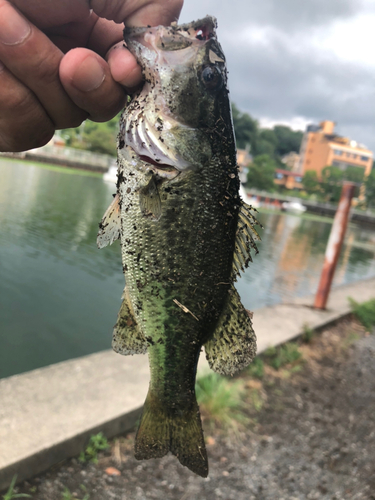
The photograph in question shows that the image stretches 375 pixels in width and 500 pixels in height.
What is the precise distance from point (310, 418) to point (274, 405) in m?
0.46

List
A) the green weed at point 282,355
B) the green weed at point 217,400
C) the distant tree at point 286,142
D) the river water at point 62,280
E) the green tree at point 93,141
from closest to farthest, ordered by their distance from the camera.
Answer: the green weed at point 217,400 → the green weed at point 282,355 → the river water at point 62,280 → the green tree at point 93,141 → the distant tree at point 286,142

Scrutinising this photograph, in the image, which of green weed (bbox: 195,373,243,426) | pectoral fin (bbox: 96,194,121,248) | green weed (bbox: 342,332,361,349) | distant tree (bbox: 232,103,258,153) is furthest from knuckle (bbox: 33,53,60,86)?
distant tree (bbox: 232,103,258,153)

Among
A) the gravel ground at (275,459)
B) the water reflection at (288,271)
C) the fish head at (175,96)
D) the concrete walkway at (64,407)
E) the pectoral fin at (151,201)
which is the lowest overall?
the water reflection at (288,271)

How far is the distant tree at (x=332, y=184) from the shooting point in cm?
7169

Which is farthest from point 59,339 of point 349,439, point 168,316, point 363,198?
point 363,198

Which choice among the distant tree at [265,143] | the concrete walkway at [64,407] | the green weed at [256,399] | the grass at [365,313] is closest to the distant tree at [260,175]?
the distant tree at [265,143]

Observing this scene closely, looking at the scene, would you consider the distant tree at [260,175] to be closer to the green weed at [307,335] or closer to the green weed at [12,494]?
the green weed at [307,335]

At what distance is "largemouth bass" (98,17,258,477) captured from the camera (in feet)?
5.16

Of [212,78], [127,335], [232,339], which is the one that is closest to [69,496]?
[127,335]

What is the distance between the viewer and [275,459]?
399cm

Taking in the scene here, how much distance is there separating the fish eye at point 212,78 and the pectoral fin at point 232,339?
0.89 m

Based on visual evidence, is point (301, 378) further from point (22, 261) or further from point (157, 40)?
point (22, 261)

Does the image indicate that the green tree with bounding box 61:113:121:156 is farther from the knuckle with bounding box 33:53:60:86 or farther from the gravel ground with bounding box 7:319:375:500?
the knuckle with bounding box 33:53:60:86

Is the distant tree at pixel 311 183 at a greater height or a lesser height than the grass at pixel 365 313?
greater
